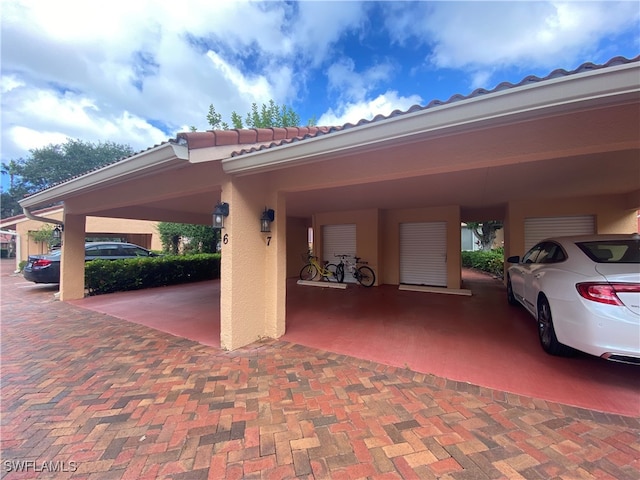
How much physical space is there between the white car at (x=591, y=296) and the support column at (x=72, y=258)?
1011cm

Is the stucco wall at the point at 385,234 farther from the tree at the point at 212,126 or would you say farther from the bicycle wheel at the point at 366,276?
the tree at the point at 212,126

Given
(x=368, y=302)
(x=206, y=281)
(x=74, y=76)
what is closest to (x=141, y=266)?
(x=206, y=281)

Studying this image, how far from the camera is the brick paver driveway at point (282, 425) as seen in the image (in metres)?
1.80

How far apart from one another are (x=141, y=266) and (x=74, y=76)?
8.85 m

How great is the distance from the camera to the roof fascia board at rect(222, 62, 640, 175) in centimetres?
172

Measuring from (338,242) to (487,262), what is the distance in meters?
8.15

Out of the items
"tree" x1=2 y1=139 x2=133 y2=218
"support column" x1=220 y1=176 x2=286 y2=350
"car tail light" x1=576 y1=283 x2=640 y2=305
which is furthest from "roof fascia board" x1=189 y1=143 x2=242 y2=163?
"tree" x1=2 y1=139 x2=133 y2=218

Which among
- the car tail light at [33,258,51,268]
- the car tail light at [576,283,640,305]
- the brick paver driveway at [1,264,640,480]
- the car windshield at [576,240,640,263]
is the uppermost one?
the car windshield at [576,240,640,263]

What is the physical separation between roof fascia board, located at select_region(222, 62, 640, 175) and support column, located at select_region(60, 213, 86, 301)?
24.7 feet

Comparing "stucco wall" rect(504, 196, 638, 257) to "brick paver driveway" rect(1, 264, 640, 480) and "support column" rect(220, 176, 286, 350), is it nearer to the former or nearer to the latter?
"brick paver driveway" rect(1, 264, 640, 480)

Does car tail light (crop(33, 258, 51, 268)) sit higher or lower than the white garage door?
lower

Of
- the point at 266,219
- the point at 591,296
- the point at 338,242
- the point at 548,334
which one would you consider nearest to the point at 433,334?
the point at 548,334

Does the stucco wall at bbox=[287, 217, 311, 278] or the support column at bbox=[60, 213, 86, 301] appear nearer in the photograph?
the support column at bbox=[60, 213, 86, 301]

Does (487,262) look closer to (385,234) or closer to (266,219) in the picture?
(385,234)
